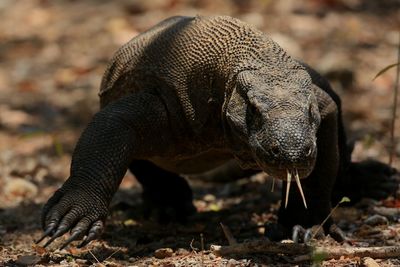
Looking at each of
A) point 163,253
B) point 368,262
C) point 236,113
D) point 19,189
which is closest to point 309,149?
point 236,113

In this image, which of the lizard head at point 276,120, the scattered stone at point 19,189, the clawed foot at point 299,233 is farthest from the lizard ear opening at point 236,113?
the scattered stone at point 19,189

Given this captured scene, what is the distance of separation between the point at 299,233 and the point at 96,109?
465 centimetres

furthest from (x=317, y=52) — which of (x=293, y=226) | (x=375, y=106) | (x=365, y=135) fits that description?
(x=293, y=226)

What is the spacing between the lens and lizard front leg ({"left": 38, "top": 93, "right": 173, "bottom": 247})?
416 cm

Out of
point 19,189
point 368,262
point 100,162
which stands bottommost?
point 19,189

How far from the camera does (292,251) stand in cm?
416

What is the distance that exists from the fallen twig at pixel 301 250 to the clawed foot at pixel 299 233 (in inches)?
18.8

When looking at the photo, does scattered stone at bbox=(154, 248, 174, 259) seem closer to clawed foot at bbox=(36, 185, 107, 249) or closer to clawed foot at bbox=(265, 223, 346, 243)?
clawed foot at bbox=(36, 185, 107, 249)

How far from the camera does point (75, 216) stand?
13.6ft

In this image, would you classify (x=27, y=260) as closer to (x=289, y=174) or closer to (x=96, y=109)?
(x=289, y=174)

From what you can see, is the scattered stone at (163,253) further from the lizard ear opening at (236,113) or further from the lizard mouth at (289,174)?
the lizard mouth at (289,174)

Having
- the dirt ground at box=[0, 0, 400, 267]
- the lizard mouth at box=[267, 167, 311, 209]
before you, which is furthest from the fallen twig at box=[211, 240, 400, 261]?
the lizard mouth at box=[267, 167, 311, 209]

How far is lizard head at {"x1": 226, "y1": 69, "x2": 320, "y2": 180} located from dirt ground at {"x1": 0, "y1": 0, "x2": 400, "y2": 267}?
584 millimetres

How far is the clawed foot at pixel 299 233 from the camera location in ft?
15.5
